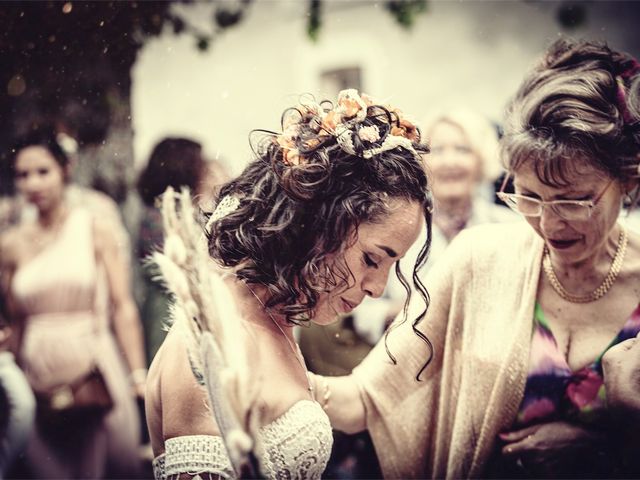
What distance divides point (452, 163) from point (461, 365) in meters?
1.73

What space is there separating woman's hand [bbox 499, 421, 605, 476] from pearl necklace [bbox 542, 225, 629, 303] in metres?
0.37

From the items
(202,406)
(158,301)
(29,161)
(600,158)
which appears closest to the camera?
(202,406)

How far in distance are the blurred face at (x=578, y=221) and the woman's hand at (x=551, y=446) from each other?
1.67 feet

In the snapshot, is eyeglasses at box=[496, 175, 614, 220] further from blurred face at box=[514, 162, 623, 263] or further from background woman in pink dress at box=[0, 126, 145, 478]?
background woman in pink dress at box=[0, 126, 145, 478]

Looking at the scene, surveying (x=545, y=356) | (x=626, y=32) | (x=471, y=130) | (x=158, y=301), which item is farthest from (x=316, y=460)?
(x=626, y=32)

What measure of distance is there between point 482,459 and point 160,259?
1306 millimetres

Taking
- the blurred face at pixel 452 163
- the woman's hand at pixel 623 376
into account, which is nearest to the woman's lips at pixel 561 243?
the woman's hand at pixel 623 376

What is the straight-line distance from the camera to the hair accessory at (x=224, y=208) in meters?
1.82

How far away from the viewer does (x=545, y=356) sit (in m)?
2.11

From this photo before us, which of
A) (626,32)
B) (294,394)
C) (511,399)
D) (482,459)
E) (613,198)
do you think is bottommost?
(482,459)

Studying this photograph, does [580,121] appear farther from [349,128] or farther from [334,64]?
[334,64]

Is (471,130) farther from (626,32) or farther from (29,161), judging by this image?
(626,32)

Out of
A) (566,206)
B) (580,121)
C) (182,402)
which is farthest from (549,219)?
(182,402)

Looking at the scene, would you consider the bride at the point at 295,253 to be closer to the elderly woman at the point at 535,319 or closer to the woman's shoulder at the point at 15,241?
the elderly woman at the point at 535,319
